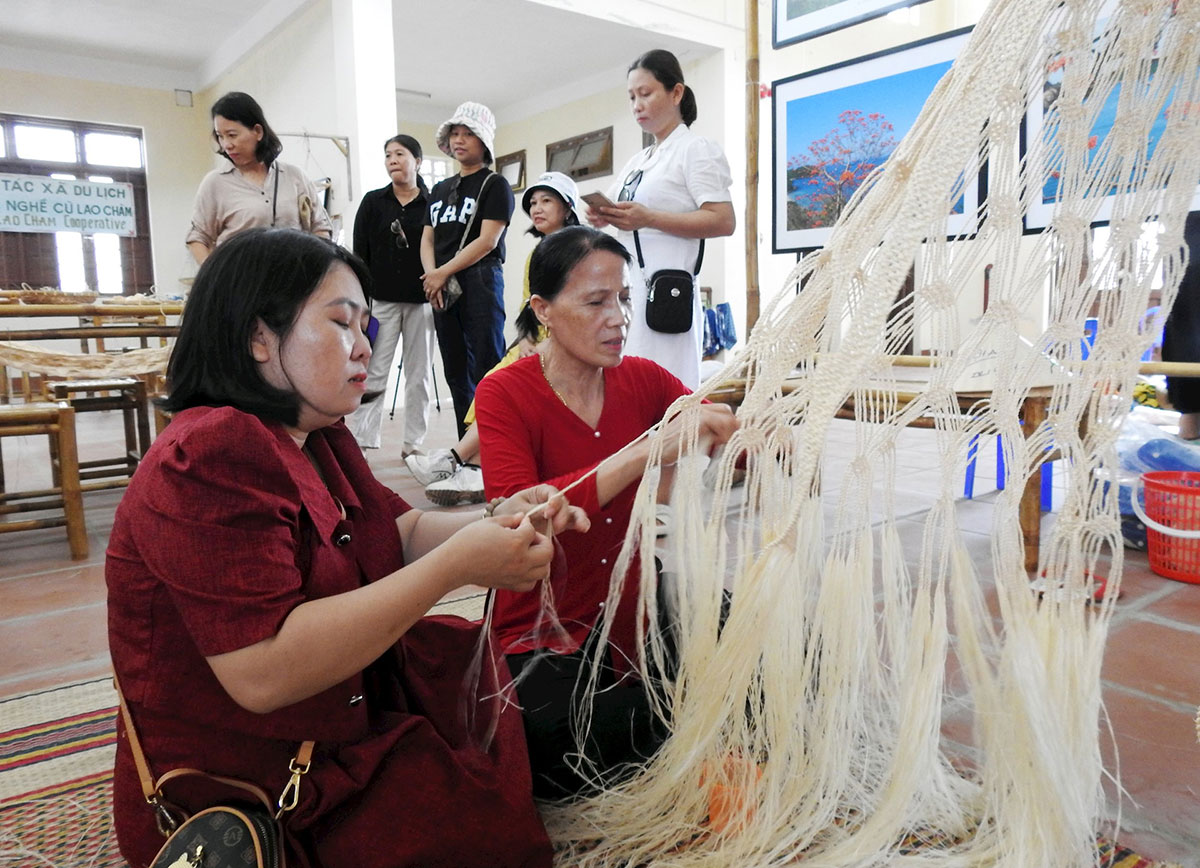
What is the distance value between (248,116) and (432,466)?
1386 mm

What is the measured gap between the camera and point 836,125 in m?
2.74

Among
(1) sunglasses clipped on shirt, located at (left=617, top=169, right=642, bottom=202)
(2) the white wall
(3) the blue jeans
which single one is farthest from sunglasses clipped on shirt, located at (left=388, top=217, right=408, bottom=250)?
(2) the white wall

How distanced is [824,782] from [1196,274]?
7.95ft

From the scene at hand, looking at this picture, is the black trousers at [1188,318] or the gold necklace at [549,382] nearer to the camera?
the gold necklace at [549,382]

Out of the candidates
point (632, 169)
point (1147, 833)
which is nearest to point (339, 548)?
point (1147, 833)

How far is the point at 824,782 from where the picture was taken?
37.5 inches

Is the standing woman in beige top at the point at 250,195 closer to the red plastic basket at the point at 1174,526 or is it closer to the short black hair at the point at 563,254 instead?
the short black hair at the point at 563,254

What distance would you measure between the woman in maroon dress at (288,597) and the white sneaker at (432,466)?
90.1 inches

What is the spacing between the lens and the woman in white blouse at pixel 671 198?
224cm

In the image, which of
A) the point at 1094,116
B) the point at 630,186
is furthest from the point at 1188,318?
the point at 1094,116

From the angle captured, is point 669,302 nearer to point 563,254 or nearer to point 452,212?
point 563,254

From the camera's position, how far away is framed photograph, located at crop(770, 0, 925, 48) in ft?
7.47

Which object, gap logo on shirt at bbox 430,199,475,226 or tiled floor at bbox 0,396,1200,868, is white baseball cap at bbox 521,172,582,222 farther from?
tiled floor at bbox 0,396,1200,868

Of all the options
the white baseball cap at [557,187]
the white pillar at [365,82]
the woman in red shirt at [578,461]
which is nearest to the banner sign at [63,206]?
the white pillar at [365,82]
